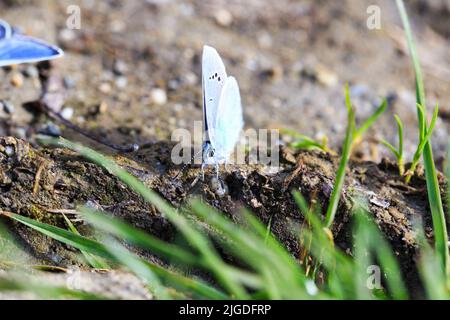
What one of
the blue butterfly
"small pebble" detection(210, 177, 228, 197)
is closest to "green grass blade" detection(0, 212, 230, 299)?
"small pebble" detection(210, 177, 228, 197)

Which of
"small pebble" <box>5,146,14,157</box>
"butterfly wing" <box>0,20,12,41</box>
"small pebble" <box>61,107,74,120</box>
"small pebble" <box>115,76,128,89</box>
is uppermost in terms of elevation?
"butterfly wing" <box>0,20,12,41</box>

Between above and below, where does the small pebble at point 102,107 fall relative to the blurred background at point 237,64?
below

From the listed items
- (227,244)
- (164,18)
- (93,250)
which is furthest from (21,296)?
(164,18)

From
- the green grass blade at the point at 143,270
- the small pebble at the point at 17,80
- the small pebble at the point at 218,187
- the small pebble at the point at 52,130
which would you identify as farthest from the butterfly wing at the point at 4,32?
the green grass blade at the point at 143,270

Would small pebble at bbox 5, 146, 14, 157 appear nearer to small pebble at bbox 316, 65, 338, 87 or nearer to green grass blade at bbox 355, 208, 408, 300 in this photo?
green grass blade at bbox 355, 208, 408, 300

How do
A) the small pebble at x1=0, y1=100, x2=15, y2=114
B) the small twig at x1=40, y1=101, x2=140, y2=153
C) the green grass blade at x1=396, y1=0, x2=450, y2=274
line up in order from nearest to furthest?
1. the green grass blade at x1=396, y1=0, x2=450, y2=274
2. the small twig at x1=40, y1=101, x2=140, y2=153
3. the small pebble at x1=0, y1=100, x2=15, y2=114

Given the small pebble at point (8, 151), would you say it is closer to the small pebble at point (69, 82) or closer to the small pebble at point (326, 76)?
the small pebble at point (69, 82)
